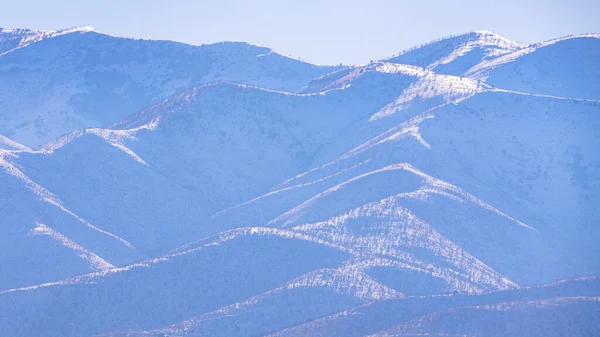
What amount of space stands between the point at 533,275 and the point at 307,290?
28860 millimetres

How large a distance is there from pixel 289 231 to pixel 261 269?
33.2ft

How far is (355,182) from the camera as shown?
7067 inches

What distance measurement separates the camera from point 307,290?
478 ft

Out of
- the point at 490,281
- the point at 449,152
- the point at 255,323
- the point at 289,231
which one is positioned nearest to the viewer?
the point at 255,323

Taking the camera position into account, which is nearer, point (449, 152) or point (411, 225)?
point (411, 225)

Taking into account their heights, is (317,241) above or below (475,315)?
above

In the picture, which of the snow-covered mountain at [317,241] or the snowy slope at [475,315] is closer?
the snowy slope at [475,315]

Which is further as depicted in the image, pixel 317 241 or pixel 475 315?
pixel 317 241

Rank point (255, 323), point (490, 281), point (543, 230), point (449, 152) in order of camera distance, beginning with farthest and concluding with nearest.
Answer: point (449, 152) → point (543, 230) → point (490, 281) → point (255, 323)

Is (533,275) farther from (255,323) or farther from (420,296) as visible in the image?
(255,323)

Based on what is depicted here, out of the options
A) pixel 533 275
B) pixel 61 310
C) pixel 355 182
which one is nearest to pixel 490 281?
pixel 533 275

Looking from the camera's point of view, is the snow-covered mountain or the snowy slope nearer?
the snowy slope

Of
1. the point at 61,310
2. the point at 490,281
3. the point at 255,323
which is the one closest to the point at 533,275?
the point at 490,281

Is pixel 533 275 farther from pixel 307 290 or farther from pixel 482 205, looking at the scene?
pixel 307 290
